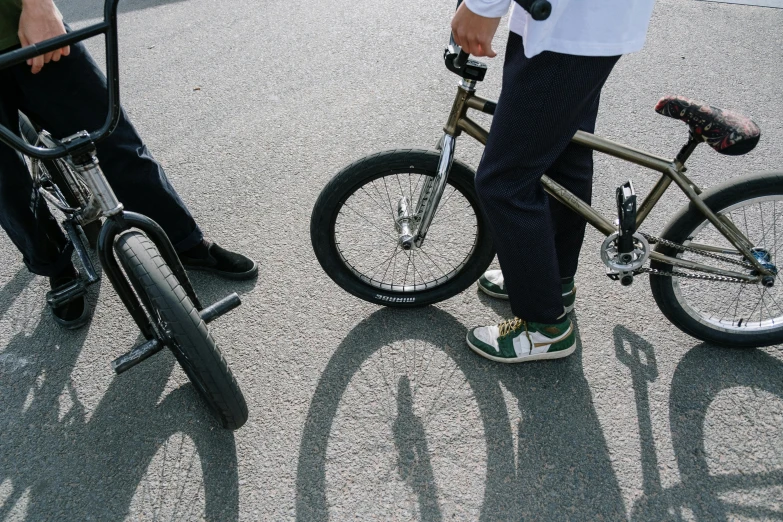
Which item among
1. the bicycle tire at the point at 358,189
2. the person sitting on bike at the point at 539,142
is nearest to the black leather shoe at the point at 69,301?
the bicycle tire at the point at 358,189

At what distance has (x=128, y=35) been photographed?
18.1 feet

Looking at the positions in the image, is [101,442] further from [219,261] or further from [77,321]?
[219,261]

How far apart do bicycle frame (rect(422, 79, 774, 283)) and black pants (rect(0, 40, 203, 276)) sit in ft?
3.97

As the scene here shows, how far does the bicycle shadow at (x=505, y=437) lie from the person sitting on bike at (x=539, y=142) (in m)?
0.10

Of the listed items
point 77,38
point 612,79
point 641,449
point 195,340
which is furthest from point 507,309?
point 612,79

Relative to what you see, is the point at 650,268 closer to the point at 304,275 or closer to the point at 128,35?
the point at 304,275

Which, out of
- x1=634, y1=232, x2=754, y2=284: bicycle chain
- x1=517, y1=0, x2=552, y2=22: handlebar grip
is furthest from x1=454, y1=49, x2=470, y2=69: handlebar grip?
x1=634, y1=232, x2=754, y2=284: bicycle chain

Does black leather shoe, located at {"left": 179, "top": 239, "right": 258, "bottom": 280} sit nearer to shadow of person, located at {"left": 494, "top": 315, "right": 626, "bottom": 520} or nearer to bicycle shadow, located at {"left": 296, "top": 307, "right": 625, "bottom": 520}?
bicycle shadow, located at {"left": 296, "top": 307, "right": 625, "bottom": 520}

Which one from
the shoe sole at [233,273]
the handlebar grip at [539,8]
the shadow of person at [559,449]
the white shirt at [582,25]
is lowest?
the shadow of person at [559,449]

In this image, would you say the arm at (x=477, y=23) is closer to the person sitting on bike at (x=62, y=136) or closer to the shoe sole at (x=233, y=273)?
the person sitting on bike at (x=62, y=136)

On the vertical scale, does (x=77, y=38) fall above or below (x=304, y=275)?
above

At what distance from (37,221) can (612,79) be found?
3.90 meters

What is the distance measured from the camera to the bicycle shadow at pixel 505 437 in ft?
6.81

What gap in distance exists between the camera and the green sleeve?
2150 mm
